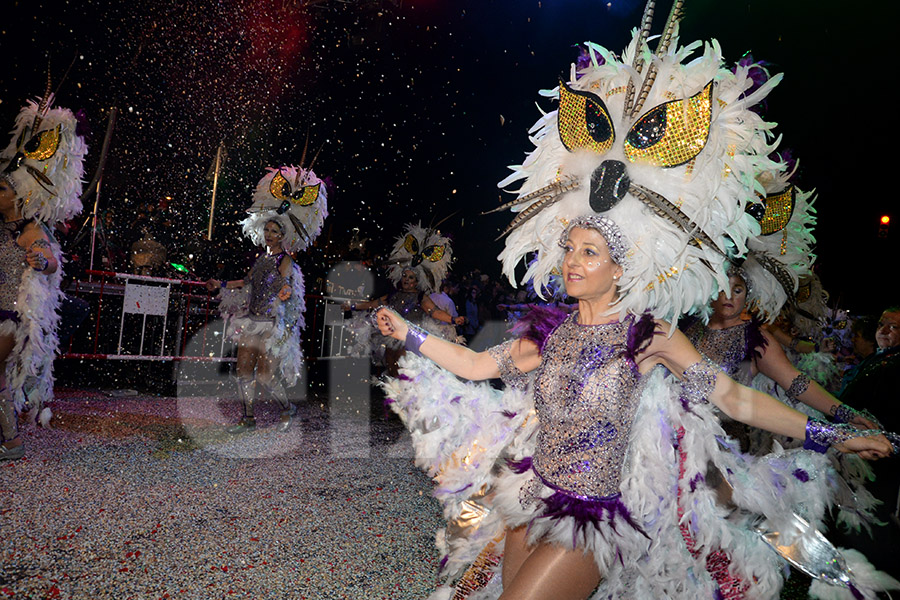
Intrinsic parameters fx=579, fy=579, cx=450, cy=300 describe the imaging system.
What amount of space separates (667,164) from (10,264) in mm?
4838

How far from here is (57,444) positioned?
4.87 metres

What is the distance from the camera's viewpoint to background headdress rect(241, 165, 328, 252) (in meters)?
6.75

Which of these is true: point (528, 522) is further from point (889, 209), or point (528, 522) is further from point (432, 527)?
point (889, 209)

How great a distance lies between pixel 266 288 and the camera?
252 inches

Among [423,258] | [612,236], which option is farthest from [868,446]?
[423,258]

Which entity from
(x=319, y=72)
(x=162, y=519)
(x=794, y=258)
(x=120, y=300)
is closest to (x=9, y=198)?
(x=162, y=519)

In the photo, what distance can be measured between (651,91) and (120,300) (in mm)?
8143

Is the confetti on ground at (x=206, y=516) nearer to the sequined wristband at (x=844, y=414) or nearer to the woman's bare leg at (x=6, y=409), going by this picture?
the woman's bare leg at (x=6, y=409)

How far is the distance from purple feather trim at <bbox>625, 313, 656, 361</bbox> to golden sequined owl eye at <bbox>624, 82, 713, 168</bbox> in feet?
1.93

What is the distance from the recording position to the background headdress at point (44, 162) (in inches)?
183

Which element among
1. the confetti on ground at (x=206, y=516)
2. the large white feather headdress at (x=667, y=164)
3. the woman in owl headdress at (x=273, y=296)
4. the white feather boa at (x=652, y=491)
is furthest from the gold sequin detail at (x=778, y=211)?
the woman in owl headdress at (x=273, y=296)

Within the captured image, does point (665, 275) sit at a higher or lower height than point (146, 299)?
lower

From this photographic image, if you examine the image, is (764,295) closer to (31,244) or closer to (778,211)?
(778,211)

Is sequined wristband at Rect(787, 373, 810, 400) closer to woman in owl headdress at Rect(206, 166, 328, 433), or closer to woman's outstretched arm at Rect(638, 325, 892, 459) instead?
woman's outstretched arm at Rect(638, 325, 892, 459)
